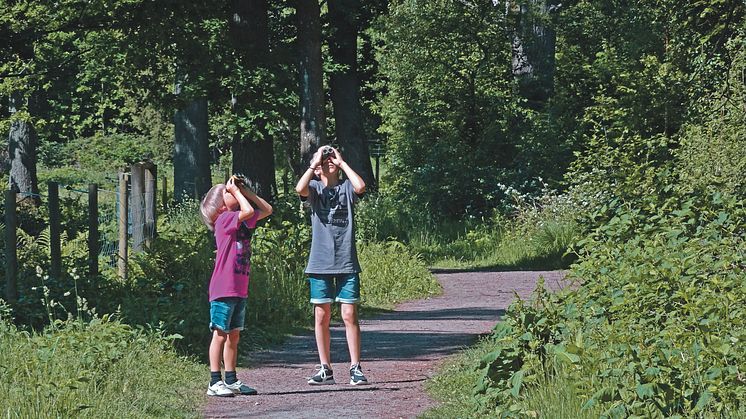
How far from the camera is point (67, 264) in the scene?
1400 centimetres

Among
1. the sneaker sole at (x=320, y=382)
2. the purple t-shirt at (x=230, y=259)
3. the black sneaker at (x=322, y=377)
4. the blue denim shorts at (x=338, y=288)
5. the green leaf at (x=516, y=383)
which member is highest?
the purple t-shirt at (x=230, y=259)

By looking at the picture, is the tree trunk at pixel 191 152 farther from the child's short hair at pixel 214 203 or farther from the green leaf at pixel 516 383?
the green leaf at pixel 516 383

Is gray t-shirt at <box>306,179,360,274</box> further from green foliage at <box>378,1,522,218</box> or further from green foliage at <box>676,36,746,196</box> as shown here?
green foliage at <box>378,1,522,218</box>

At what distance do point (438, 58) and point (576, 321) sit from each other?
21185mm

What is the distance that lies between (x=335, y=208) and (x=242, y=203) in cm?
74

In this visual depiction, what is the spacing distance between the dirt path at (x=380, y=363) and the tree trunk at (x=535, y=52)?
11.7m

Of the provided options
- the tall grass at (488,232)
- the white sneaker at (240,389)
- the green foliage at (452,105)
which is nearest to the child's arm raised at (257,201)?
the white sneaker at (240,389)

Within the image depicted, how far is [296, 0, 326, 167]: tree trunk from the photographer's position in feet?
63.1

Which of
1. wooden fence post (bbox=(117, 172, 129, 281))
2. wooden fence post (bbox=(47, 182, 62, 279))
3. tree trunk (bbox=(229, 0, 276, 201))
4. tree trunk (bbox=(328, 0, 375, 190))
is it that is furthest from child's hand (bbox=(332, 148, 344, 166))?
tree trunk (bbox=(328, 0, 375, 190))

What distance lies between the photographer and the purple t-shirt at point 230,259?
9.01 meters

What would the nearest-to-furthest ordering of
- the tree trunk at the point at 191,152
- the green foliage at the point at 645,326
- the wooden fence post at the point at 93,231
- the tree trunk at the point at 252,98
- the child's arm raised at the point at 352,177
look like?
the green foliage at the point at 645,326, the child's arm raised at the point at 352,177, the wooden fence post at the point at 93,231, the tree trunk at the point at 252,98, the tree trunk at the point at 191,152

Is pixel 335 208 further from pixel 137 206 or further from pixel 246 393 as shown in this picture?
pixel 137 206

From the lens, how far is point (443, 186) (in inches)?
1110

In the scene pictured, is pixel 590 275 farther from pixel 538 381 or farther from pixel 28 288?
pixel 28 288
